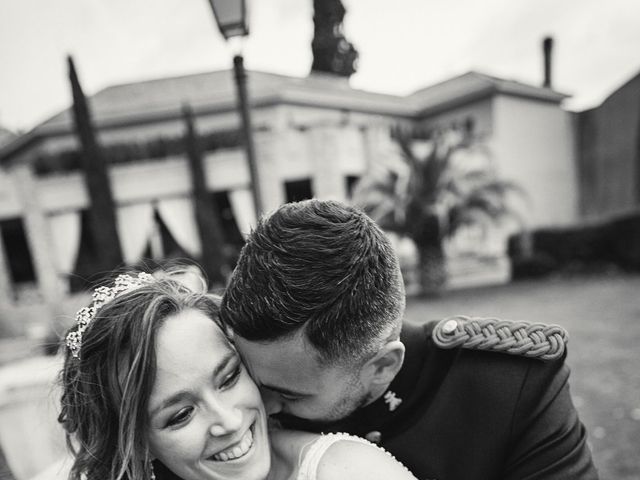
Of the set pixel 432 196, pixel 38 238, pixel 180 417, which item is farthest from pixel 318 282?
pixel 38 238

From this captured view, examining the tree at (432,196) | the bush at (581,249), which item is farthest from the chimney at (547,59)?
the tree at (432,196)

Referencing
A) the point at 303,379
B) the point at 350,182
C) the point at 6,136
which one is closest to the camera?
the point at 303,379

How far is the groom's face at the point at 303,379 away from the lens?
1.34 meters

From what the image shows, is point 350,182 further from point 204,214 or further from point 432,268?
point 432,268

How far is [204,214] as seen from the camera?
14805 mm

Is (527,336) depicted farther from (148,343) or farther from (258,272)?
(148,343)

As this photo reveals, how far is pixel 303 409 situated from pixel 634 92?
63.3ft

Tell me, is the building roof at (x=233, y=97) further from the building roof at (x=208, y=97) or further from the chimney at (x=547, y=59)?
the chimney at (x=547, y=59)

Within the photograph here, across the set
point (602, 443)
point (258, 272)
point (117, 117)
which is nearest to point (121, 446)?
point (258, 272)

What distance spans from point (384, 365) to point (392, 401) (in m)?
0.19

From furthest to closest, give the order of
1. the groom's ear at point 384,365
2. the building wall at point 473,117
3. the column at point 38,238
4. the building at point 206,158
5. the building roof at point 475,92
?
the building wall at point 473,117, the building roof at point 475,92, the building at point 206,158, the column at point 38,238, the groom's ear at point 384,365

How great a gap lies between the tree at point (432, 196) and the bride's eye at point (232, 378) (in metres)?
9.18

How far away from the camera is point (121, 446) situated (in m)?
1.57

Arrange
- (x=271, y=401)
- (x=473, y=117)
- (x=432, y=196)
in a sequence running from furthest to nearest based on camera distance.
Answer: (x=473, y=117)
(x=432, y=196)
(x=271, y=401)
